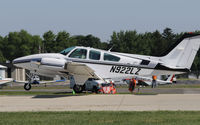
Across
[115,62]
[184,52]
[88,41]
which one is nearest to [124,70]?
[115,62]

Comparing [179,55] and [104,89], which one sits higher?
[179,55]

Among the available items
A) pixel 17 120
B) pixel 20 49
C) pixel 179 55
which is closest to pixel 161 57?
pixel 179 55

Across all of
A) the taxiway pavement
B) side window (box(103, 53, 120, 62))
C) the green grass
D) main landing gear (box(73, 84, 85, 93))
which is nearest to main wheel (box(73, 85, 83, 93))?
main landing gear (box(73, 84, 85, 93))

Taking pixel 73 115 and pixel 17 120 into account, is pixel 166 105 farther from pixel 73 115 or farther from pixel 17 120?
pixel 17 120

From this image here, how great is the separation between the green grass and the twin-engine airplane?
7793 mm

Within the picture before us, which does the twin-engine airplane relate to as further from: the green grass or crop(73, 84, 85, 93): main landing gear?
the green grass

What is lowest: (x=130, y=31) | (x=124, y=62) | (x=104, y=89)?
(x=104, y=89)

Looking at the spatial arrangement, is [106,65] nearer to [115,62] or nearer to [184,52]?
[115,62]

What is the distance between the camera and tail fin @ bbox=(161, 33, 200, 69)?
20.2 m

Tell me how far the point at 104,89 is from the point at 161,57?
4.59m

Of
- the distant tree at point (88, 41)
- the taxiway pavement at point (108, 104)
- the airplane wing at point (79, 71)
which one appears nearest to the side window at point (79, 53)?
the airplane wing at point (79, 71)

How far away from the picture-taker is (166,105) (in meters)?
14.5

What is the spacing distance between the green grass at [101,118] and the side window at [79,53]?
29.1 feet

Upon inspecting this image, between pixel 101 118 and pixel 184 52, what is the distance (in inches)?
414
